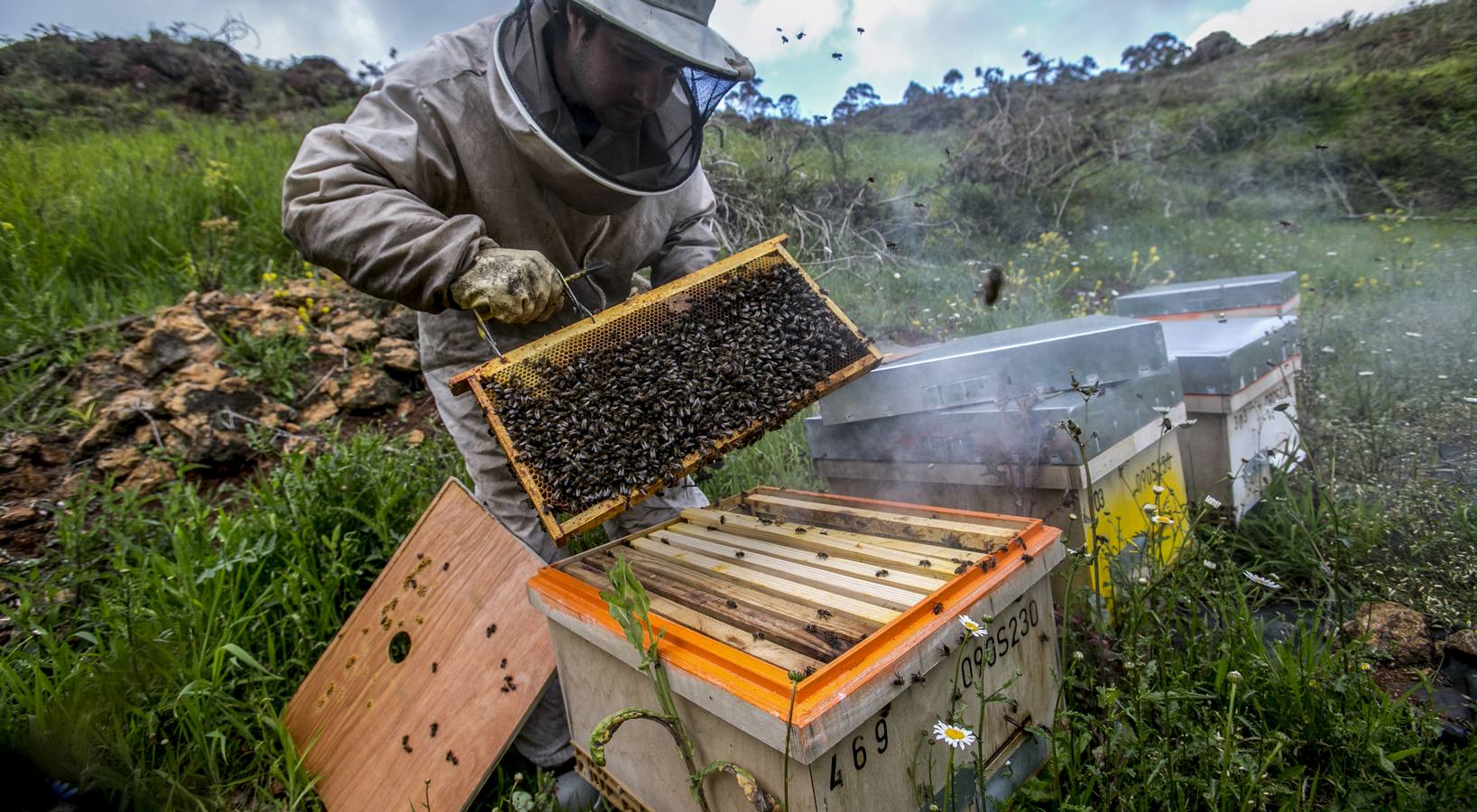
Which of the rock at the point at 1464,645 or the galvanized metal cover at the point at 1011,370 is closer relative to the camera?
the rock at the point at 1464,645

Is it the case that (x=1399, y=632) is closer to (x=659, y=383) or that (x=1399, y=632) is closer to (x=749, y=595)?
(x=749, y=595)

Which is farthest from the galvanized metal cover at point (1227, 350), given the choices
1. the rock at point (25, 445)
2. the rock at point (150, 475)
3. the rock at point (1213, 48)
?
the rock at point (1213, 48)

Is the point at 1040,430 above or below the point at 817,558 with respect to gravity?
above

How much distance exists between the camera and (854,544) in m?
2.01


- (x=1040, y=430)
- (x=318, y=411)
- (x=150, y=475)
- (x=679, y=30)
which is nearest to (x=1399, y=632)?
(x=1040, y=430)

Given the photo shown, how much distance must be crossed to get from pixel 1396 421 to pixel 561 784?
469 cm

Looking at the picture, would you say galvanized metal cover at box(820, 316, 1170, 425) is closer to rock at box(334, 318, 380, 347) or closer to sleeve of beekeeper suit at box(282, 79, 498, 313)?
sleeve of beekeeper suit at box(282, 79, 498, 313)

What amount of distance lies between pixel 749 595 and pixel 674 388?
33.8 inches

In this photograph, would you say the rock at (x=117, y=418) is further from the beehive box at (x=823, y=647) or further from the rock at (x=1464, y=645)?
the rock at (x=1464, y=645)

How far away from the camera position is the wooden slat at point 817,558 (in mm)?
1699

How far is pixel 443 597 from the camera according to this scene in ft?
8.48

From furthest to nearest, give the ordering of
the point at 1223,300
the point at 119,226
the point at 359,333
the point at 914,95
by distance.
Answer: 1. the point at 914,95
2. the point at 119,226
3. the point at 359,333
4. the point at 1223,300

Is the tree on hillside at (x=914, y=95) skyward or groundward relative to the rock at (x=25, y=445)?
skyward

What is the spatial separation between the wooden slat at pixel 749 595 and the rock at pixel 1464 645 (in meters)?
2.11
